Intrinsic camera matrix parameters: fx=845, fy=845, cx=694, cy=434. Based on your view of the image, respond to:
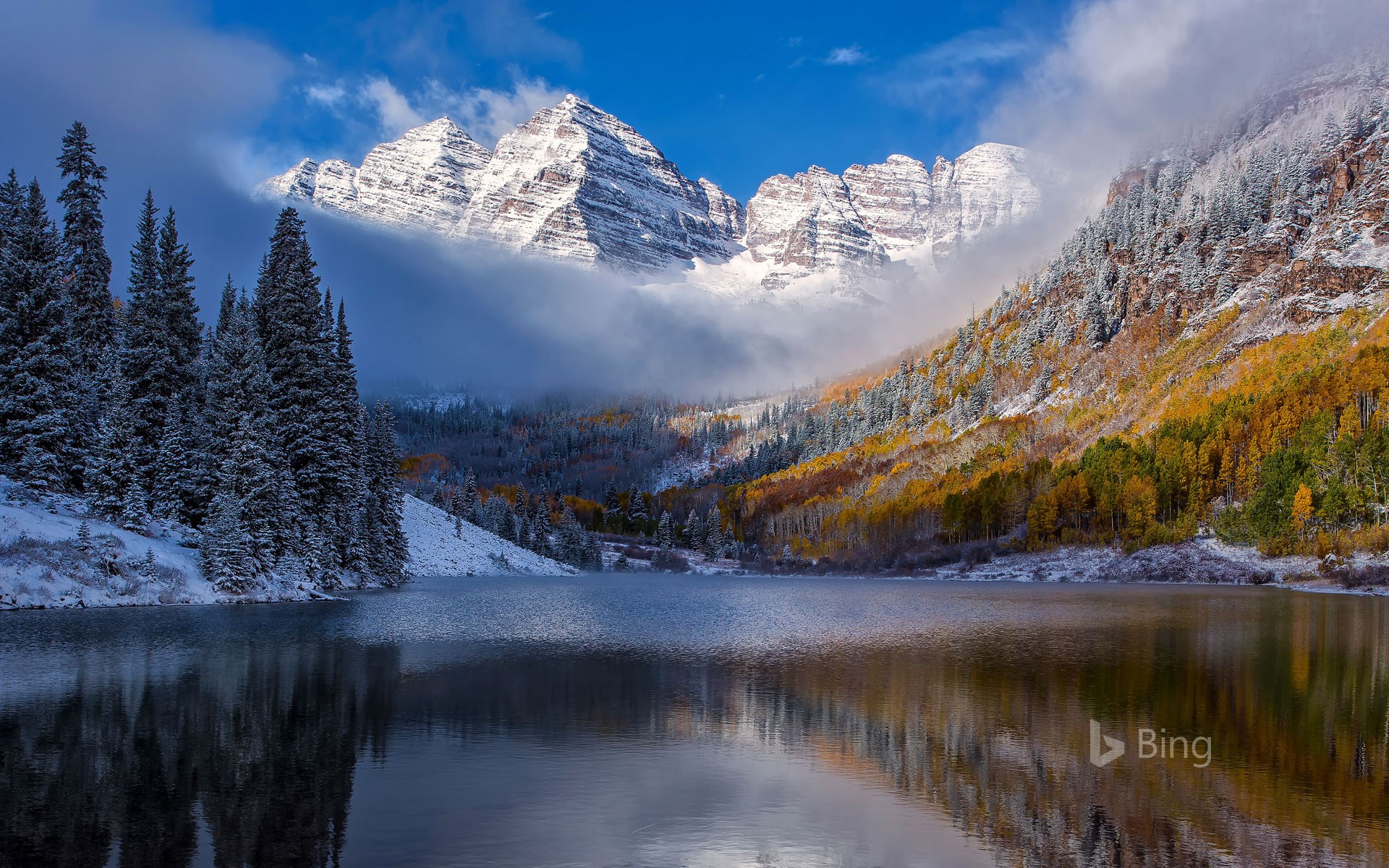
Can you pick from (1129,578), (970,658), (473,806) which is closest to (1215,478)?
(1129,578)

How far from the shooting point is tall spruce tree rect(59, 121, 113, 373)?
64125mm

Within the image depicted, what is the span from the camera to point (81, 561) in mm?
46656

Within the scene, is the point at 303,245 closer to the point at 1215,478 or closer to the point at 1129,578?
the point at 1129,578

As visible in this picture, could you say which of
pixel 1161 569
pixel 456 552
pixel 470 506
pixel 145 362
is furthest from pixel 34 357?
pixel 1161 569

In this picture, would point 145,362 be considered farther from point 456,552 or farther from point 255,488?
point 456,552

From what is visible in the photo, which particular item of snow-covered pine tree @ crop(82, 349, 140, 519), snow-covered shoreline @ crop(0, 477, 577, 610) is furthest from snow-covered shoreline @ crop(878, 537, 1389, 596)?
snow-covered pine tree @ crop(82, 349, 140, 519)

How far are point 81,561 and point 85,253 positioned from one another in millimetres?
30980

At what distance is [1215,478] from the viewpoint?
123375mm

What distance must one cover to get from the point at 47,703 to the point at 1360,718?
3872 centimetres

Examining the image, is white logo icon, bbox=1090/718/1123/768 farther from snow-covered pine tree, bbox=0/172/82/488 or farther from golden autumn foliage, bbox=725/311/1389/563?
golden autumn foliage, bbox=725/311/1389/563

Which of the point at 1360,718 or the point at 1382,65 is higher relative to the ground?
the point at 1382,65

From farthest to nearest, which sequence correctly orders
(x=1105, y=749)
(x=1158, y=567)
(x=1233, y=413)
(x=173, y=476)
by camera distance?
1. (x=1233, y=413)
2. (x=1158, y=567)
3. (x=173, y=476)
4. (x=1105, y=749)

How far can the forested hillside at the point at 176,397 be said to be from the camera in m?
52.6

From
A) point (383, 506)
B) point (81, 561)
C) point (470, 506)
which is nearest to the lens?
point (81, 561)
